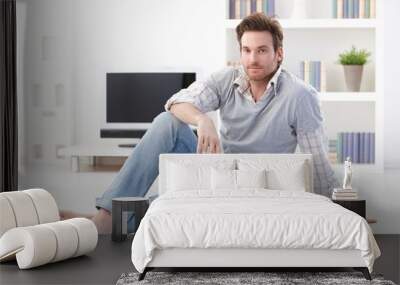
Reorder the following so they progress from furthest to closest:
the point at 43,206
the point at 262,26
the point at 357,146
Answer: the point at 357,146
the point at 262,26
the point at 43,206

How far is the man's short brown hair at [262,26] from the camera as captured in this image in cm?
748

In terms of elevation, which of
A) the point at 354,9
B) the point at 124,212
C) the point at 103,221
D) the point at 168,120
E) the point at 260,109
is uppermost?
the point at 354,9

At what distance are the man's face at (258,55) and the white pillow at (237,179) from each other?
1.11 meters

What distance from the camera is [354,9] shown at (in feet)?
24.8

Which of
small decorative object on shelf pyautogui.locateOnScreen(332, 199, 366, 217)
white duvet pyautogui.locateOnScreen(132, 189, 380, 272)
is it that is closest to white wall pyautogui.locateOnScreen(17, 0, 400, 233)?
small decorative object on shelf pyautogui.locateOnScreen(332, 199, 366, 217)

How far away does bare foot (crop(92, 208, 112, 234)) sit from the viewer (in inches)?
303

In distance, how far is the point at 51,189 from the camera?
26.0 feet

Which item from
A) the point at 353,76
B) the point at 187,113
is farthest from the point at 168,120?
the point at 353,76

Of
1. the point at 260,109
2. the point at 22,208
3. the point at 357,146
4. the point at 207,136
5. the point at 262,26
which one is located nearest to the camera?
the point at 22,208

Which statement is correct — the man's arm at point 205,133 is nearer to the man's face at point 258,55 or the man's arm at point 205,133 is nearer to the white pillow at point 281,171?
the white pillow at point 281,171

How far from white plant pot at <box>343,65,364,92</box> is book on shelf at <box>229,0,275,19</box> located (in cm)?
85

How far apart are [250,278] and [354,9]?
10.5 ft

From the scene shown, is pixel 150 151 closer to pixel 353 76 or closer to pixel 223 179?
pixel 223 179

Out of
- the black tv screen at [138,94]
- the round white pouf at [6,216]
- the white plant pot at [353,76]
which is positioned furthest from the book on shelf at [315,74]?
the round white pouf at [6,216]
